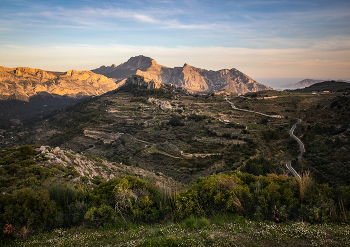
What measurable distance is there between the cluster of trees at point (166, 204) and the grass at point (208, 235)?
0.54 metres

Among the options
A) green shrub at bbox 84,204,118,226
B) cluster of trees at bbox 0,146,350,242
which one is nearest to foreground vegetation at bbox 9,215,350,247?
green shrub at bbox 84,204,118,226

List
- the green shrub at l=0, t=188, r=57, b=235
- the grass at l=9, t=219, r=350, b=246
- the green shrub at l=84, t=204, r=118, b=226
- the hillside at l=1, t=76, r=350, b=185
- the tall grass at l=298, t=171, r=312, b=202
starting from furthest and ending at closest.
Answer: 1. the hillside at l=1, t=76, r=350, b=185
2. the green shrub at l=84, t=204, r=118, b=226
3. the tall grass at l=298, t=171, r=312, b=202
4. the green shrub at l=0, t=188, r=57, b=235
5. the grass at l=9, t=219, r=350, b=246

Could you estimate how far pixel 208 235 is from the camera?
5785mm

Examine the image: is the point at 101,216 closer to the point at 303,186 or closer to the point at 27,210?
the point at 27,210

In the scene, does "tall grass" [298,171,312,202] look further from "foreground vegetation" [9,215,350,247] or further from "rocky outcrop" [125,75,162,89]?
"rocky outcrop" [125,75,162,89]

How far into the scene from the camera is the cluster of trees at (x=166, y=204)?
677cm

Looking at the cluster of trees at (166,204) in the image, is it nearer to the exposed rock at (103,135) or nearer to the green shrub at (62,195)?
the green shrub at (62,195)

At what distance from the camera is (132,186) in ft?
30.8

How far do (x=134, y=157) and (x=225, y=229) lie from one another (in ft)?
139

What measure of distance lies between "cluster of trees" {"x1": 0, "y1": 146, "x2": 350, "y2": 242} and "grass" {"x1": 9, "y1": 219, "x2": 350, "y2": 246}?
0.54 m

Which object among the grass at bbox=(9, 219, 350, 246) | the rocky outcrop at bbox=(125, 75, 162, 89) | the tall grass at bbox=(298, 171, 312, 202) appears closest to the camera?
the grass at bbox=(9, 219, 350, 246)

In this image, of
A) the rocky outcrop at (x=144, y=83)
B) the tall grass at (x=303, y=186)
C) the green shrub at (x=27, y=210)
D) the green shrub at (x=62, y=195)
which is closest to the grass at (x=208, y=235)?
the green shrub at (x=27, y=210)

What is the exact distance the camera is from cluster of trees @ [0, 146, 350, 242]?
677 centimetres

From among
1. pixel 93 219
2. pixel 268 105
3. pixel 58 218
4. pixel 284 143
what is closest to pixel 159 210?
pixel 93 219
